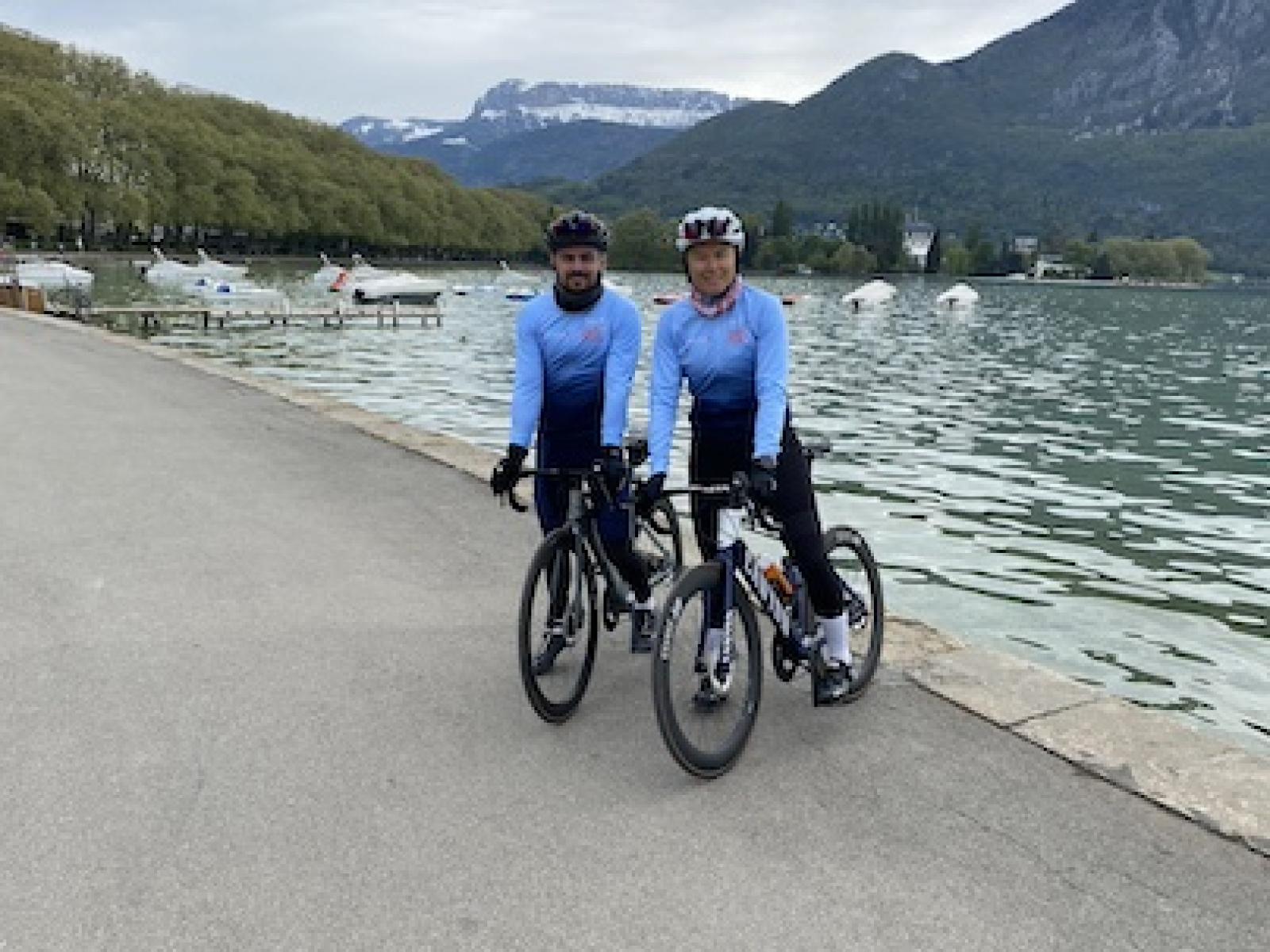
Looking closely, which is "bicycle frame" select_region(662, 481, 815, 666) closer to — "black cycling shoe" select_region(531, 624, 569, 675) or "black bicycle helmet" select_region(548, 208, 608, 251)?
"black cycling shoe" select_region(531, 624, 569, 675)

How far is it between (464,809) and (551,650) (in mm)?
1214

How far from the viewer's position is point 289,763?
4.85 m

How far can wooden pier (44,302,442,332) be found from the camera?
42.6 metres

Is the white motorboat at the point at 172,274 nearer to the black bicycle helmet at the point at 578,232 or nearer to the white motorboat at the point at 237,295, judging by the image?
the white motorboat at the point at 237,295

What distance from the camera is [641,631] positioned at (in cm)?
620

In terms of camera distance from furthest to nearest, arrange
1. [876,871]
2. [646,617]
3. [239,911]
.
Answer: [646,617] < [876,871] < [239,911]

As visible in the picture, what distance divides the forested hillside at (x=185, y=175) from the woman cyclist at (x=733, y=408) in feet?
315

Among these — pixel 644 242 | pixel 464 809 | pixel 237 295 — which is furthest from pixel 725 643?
pixel 644 242

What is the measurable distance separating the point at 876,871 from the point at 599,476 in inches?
89.5

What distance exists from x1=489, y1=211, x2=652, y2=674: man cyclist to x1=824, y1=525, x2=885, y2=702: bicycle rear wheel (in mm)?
1098

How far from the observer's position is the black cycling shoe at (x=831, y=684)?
18.4 ft

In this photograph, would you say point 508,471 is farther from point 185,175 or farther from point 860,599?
point 185,175

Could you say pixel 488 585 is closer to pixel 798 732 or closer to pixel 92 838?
pixel 798 732

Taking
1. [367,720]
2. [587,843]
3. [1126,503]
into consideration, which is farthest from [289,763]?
[1126,503]
